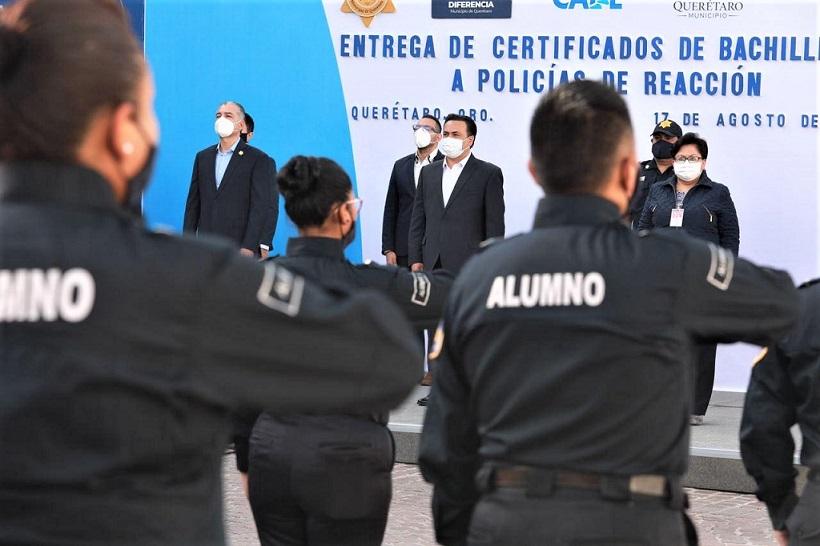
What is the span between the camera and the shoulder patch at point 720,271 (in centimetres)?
292

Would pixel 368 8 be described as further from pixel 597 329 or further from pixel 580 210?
pixel 597 329

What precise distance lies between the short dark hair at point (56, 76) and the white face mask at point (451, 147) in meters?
8.56

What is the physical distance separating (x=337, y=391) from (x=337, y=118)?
9.80 m

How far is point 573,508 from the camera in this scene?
2840 mm

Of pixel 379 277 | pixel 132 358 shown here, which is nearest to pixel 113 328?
pixel 132 358

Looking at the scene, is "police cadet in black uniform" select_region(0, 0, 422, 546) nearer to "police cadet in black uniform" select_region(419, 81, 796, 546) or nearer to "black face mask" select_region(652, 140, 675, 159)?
"police cadet in black uniform" select_region(419, 81, 796, 546)

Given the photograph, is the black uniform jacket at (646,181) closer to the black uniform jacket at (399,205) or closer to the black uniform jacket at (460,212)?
the black uniform jacket at (460,212)

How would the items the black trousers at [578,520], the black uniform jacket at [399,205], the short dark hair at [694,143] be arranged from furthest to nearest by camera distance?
1. the black uniform jacket at [399,205]
2. the short dark hair at [694,143]
3. the black trousers at [578,520]

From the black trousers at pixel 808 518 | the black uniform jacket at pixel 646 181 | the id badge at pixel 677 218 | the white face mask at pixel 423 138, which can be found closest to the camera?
the black trousers at pixel 808 518

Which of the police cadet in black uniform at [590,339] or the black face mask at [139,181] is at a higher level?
the black face mask at [139,181]

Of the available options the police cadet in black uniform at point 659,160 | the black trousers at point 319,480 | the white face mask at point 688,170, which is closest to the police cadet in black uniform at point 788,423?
the black trousers at point 319,480

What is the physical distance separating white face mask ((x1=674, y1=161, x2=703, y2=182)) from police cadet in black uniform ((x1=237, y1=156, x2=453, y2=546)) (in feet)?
17.3

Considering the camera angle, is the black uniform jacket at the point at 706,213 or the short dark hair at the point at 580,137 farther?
the black uniform jacket at the point at 706,213

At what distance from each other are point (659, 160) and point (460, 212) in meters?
1.39
